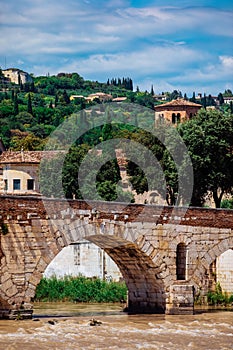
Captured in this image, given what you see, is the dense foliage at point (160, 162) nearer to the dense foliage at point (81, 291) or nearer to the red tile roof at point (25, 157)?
the red tile roof at point (25, 157)

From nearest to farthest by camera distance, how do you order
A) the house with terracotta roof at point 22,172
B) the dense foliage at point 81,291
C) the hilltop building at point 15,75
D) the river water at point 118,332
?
the river water at point 118,332 < the dense foliage at point 81,291 < the house with terracotta roof at point 22,172 < the hilltop building at point 15,75

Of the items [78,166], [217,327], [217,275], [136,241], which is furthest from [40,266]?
[78,166]

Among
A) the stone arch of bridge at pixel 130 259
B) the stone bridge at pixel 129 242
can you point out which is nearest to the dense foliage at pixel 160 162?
the stone bridge at pixel 129 242

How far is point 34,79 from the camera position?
593 ft

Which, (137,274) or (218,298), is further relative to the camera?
(218,298)

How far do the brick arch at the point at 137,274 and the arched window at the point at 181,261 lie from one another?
0.95 m

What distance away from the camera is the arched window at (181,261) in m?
29.0

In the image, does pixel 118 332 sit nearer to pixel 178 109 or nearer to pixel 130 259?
pixel 130 259

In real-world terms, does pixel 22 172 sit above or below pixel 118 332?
above

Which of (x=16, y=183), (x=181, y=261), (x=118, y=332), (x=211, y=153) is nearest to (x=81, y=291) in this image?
(x=181, y=261)

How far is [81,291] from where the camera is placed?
33.1m

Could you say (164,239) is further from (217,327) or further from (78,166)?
(78,166)

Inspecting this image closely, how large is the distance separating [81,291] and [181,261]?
5.49m

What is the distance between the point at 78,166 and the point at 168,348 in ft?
102
